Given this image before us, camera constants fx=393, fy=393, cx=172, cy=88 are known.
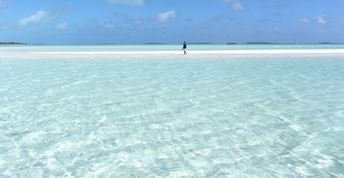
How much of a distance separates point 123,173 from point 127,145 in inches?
38.9

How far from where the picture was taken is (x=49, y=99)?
27.7 feet

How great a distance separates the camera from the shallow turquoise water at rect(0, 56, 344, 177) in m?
4.16

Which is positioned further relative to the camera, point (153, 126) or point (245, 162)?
point (153, 126)

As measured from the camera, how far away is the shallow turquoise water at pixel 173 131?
13.6 ft

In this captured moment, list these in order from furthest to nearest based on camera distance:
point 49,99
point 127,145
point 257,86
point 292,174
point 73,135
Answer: point 257,86 < point 49,99 < point 73,135 < point 127,145 < point 292,174

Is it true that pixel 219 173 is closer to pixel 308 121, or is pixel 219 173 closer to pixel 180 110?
pixel 308 121

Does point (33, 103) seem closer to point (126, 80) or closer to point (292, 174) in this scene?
point (126, 80)

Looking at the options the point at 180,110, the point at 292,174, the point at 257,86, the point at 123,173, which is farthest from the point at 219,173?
the point at 257,86

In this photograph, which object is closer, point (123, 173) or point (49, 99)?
point (123, 173)

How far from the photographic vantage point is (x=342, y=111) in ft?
22.6

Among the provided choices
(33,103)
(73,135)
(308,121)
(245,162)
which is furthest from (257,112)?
(33,103)

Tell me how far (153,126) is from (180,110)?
128 cm

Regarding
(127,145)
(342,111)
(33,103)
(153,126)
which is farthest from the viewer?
(33,103)

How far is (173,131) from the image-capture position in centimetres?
562
